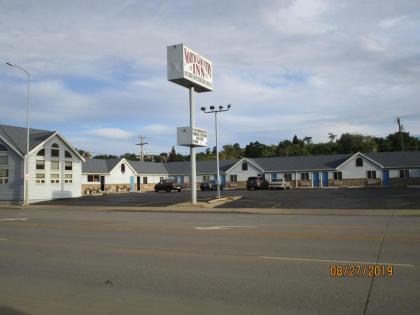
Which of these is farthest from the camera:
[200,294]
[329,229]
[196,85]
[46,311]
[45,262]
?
[196,85]

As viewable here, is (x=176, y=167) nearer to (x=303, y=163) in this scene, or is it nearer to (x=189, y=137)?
(x=303, y=163)

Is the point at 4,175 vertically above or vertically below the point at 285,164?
below

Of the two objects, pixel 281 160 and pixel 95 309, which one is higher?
pixel 281 160

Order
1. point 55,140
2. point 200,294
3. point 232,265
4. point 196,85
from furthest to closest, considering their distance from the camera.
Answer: point 55,140 → point 196,85 → point 232,265 → point 200,294

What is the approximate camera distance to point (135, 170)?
68375 mm

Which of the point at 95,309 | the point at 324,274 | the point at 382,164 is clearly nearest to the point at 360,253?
the point at 324,274

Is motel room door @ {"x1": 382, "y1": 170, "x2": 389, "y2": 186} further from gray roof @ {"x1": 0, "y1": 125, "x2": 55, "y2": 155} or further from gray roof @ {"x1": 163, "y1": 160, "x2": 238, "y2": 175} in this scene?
gray roof @ {"x1": 0, "y1": 125, "x2": 55, "y2": 155}

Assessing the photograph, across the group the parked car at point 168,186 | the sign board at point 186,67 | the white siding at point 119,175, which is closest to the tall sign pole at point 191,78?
the sign board at point 186,67

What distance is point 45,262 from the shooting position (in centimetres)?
A: 960

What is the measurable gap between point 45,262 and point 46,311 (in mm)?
3685

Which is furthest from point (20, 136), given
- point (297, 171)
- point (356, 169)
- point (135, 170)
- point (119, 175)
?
point (356, 169)

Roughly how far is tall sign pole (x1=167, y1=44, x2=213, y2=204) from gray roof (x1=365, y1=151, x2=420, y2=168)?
36123mm

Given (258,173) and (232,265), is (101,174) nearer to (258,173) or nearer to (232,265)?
(258,173)

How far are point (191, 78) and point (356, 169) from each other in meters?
38.3
